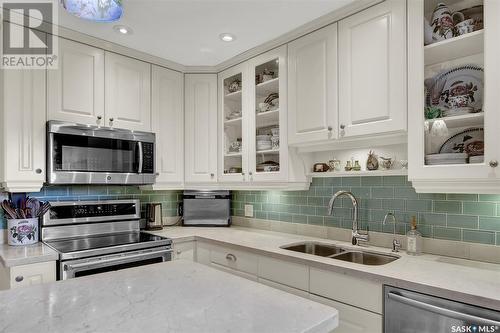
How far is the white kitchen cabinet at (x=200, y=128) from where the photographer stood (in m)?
2.99

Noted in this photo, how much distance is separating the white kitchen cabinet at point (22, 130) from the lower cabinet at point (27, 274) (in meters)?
0.52

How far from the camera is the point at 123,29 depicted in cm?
231

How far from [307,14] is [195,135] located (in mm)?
1459

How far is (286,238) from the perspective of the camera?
2549mm

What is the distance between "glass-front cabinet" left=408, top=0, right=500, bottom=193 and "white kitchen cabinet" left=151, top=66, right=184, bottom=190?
6.53 feet

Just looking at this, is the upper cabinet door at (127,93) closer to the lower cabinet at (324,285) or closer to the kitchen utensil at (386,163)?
the lower cabinet at (324,285)

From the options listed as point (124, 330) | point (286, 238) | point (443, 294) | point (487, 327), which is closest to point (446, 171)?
point (443, 294)

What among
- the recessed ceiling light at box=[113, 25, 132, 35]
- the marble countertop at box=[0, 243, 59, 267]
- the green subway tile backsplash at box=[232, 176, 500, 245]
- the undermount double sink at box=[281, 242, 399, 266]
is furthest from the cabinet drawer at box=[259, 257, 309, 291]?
the recessed ceiling light at box=[113, 25, 132, 35]

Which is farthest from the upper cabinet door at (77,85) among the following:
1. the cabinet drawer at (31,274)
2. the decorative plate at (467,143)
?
the decorative plate at (467,143)

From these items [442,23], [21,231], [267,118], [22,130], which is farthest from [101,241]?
[442,23]

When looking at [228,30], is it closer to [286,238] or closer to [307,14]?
[307,14]

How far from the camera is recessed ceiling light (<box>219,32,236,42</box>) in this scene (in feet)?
7.88

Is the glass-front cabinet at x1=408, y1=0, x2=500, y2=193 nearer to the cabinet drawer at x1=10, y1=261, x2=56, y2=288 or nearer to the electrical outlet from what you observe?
the electrical outlet

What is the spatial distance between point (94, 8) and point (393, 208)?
2080 mm
